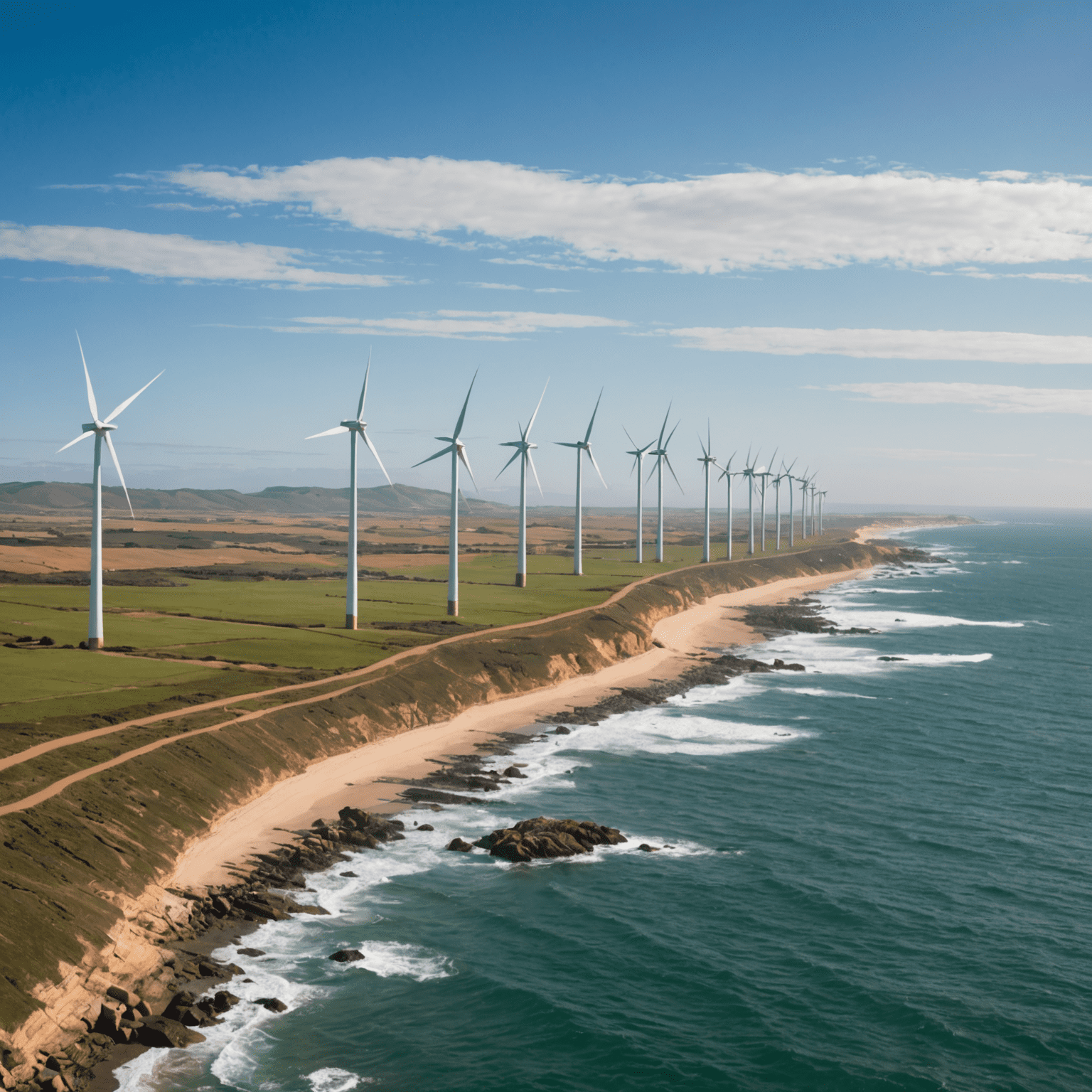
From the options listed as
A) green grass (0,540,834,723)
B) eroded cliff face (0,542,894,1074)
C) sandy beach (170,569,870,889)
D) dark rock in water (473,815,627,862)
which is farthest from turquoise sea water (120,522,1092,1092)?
green grass (0,540,834,723)

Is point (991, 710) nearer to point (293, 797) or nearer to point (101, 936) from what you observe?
point (293, 797)

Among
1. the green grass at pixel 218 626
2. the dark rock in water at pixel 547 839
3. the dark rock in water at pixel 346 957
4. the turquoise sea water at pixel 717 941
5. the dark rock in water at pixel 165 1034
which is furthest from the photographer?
the green grass at pixel 218 626

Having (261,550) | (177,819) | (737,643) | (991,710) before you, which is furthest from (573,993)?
(261,550)

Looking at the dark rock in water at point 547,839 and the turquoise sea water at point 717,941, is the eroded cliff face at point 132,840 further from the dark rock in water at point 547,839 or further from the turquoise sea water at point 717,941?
the dark rock in water at point 547,839

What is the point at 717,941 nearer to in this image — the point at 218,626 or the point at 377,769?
the point at 377,769

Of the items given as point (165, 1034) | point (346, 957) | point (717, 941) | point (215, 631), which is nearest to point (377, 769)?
point (346, 957)

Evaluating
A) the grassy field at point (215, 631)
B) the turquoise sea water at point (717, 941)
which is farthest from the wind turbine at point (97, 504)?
the turquoise sea water at point (717, 941)
